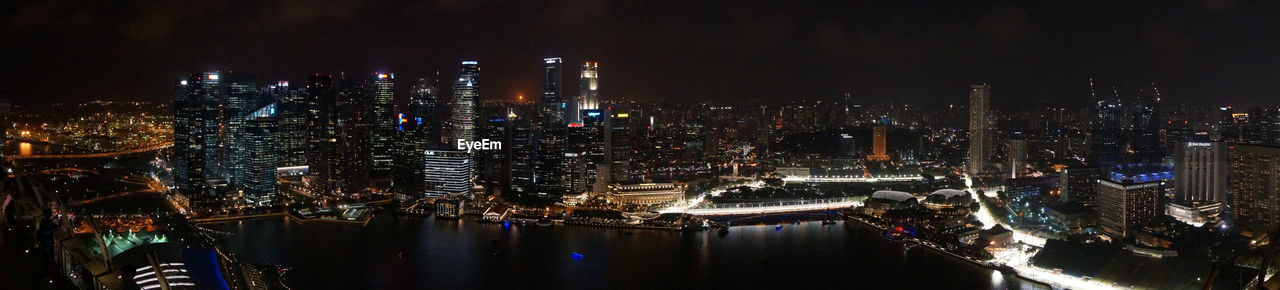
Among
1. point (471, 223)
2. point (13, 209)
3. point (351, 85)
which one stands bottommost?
point (471, 223)

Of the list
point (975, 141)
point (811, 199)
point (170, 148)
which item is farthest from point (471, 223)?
point (975, 141)

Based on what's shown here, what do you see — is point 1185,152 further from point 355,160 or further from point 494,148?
point 355,160

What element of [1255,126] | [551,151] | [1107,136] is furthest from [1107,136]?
[551,151]

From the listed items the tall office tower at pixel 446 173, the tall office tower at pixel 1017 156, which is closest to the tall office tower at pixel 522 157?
the tall office tower at pixel 446 173

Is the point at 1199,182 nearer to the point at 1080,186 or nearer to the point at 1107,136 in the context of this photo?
the point at 1080,186

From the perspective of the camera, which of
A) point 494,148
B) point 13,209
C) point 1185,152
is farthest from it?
point 494,148

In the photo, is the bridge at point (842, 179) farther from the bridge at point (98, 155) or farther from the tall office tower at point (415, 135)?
the bridge at point (98, 155)
